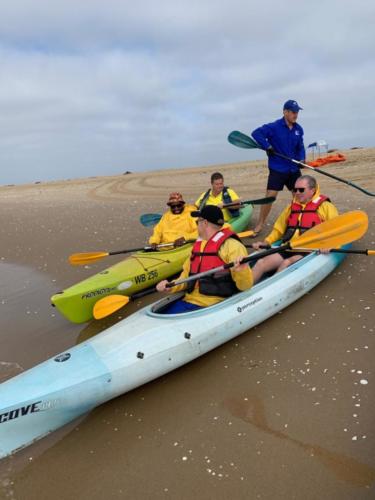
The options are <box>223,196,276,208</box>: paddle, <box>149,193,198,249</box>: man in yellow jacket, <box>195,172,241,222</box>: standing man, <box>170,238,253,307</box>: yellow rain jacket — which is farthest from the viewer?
<box>195,172,241,222</box>: standing man

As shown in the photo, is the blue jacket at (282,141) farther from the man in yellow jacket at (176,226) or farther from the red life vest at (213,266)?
the red life vest at (213,266)

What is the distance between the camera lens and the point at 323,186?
11.5m

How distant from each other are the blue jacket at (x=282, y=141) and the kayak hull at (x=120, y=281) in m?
1.82

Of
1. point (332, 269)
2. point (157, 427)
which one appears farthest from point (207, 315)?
point (332, 269)

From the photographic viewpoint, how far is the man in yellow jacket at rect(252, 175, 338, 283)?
473 centimetres

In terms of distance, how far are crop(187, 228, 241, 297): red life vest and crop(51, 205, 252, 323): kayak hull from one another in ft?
4.18

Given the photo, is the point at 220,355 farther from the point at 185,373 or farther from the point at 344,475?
the point at 344,475

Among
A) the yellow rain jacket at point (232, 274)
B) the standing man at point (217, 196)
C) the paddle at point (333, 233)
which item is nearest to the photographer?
the yellow rain jacket at point (232, 274)

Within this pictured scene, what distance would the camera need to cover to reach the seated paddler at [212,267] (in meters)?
3.64

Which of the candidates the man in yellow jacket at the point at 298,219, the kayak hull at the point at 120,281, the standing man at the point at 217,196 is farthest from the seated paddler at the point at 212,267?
the standing man at the point at 217,196

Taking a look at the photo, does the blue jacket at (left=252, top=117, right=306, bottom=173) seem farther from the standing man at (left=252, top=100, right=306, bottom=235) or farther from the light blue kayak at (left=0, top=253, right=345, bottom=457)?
the light blue kayak at (left=0, top=253, right=345, bottom=457)

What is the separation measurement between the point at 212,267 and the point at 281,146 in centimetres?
297

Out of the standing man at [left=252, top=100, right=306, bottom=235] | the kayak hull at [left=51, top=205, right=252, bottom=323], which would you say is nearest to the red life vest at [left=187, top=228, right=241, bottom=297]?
the kayak hull at [left=51, top=205, right=252, bottom=323]

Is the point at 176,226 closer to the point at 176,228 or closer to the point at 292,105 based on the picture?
the point at 176,228
